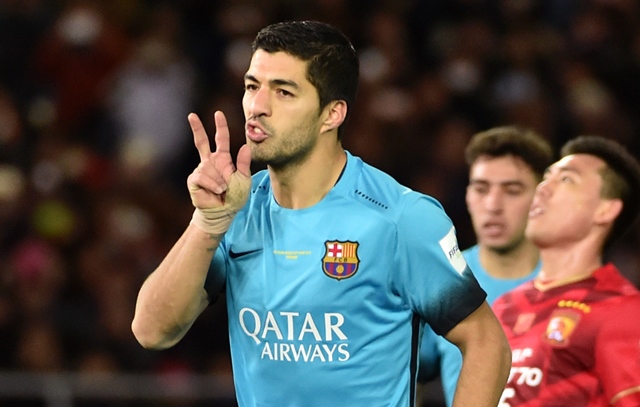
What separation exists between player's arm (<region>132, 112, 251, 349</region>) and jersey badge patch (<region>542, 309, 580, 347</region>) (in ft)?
4.71

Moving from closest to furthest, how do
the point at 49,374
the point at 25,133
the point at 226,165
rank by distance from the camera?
the point at 226,165, the point at 49,374, the point at 25,133

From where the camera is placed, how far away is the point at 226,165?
3889 millimetres

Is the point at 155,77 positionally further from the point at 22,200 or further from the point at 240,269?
the point at 240,269

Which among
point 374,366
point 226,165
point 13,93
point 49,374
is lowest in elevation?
point 49,374

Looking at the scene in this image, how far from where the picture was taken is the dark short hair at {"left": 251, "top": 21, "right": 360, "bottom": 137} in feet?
13.1

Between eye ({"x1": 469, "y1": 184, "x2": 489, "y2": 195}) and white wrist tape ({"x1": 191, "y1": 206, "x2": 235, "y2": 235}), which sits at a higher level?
white wrist tape ({"x1": 191, "y1": 206, "x2": 235, "y2": 235})

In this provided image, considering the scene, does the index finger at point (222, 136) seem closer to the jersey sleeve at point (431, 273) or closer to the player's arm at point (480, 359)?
the jersey sleeve at point (431, 273)

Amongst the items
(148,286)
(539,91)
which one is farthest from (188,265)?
(539,91)

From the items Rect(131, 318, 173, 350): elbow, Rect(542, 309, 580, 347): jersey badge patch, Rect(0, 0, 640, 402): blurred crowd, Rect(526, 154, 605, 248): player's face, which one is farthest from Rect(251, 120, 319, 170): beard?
Rect(0, 0, 640, 402): blurred crowd

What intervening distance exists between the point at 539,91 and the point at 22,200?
4424 mm

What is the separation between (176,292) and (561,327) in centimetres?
160

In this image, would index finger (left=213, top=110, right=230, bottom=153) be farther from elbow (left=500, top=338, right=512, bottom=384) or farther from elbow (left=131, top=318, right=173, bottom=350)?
elbow (left=500, top=338, right=512, bottom=384)

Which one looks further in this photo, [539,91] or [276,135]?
[539,91]

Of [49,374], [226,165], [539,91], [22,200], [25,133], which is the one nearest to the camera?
[226,165]
